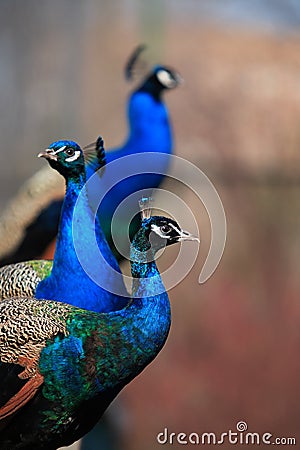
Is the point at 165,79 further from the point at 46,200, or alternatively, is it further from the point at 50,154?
the point at 50,154

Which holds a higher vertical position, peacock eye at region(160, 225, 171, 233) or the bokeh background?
peacock eye at region(160, 225, 171, 233)

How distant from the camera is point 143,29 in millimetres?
4672

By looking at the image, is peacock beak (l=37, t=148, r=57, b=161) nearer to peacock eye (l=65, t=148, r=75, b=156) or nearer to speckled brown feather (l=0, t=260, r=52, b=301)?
peacock eye (l=65, t=148, r=75, b=156)

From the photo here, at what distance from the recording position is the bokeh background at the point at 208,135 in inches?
158

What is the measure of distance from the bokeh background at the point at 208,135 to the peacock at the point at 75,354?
8.36ft

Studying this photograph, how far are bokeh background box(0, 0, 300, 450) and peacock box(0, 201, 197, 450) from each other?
255 cm

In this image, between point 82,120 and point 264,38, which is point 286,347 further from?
point 264,38

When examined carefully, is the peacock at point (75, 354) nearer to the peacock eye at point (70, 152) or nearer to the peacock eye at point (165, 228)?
the peacock eye at point (165, 228)

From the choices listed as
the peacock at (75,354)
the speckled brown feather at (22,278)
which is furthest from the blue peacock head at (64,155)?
the speckled brown feather at (22,278)

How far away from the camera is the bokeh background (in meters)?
4.00

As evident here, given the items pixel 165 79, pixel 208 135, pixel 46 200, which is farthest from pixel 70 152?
pixel 208 135

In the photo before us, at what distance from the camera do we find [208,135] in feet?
14.9

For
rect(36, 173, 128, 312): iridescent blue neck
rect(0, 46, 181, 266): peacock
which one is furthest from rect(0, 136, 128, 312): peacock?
rect(0, 46, 181, 266): peacock
